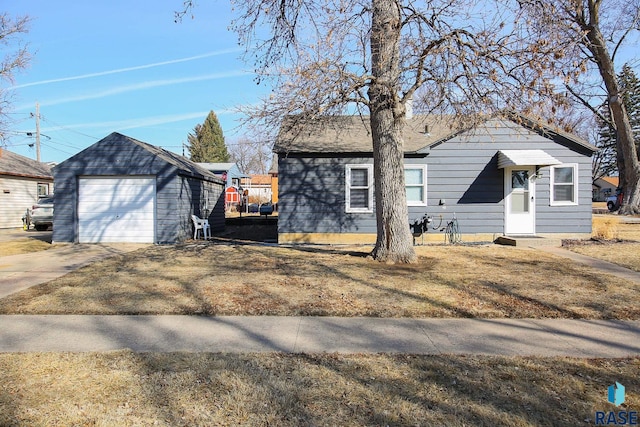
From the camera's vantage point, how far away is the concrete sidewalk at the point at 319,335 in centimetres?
408

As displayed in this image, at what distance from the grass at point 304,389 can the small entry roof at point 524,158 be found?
9.01 m

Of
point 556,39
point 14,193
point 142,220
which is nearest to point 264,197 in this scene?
point 14,193

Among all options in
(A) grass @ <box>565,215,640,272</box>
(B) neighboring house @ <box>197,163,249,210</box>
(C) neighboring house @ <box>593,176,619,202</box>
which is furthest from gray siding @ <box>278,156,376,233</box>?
(C) neighboring house @ <box>593,176,619,202</box>

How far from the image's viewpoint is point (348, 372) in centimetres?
348

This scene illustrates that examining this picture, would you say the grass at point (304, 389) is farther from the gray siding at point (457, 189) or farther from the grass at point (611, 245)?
the gray siding at point (457, 189)

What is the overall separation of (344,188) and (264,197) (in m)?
36.8

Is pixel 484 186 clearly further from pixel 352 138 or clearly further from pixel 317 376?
pixel 317 376

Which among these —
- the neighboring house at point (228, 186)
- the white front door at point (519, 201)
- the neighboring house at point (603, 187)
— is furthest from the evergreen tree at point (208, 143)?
the neighboring house at point (603, 187)

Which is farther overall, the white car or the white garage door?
the white car

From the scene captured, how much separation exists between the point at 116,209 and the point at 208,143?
152 feet

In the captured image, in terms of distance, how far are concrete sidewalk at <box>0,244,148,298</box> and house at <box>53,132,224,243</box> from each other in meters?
0.71

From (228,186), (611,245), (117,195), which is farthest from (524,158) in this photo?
(228,186)

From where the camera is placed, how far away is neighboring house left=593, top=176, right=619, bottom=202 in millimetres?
63959

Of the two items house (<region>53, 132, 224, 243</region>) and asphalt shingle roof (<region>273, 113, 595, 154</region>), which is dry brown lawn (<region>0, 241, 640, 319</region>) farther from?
asphalt shingle roof (<region>273, 113, 595, 154</region>)
